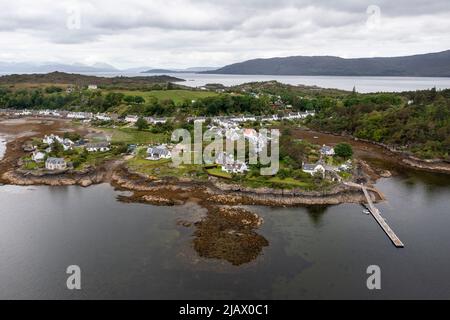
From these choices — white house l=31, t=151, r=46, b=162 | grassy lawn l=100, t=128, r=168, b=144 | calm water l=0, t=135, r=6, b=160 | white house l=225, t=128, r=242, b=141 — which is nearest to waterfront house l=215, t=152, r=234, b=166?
white house l=225, t=128, r=242, b=141

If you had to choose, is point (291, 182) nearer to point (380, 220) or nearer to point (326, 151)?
point (380, 220)

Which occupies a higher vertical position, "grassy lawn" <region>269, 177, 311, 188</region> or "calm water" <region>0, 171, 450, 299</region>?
"grassy lawn" <region>269, 177, 311, 188</region>

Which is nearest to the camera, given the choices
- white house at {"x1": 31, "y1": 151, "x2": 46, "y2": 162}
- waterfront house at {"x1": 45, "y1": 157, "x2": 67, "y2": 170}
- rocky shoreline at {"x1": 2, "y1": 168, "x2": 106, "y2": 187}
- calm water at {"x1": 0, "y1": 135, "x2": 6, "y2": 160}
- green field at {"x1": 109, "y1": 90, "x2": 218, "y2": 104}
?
rocky shoreline at {"x1": 2, "y1": 168, "x2": 106, "y2": 187}

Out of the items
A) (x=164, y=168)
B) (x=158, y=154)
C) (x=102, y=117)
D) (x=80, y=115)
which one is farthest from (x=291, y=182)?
(x=80, y=115)

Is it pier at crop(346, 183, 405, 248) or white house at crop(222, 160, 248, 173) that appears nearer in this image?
pier at crop(346, 183, 405, 248)

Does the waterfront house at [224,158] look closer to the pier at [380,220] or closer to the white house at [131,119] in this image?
the pier at [380,220]

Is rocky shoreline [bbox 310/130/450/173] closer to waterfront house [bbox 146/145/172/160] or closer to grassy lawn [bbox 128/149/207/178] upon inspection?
grassy lawn [bbox 128/149/207/178]

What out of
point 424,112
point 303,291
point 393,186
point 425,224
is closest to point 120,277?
point 303,291
